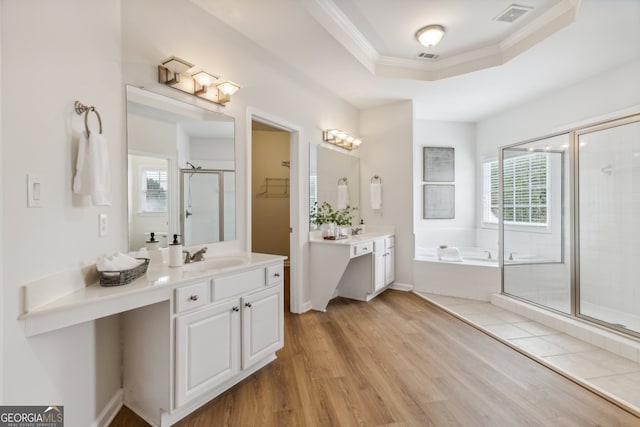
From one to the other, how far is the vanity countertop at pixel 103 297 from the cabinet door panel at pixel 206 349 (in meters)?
0.21

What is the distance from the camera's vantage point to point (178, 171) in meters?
2.15

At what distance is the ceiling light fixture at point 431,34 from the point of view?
2841 mm

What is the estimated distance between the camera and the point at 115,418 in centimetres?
169

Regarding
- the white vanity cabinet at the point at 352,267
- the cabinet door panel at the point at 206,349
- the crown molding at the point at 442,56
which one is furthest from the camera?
the white vanity cabinet at the point at 352,267

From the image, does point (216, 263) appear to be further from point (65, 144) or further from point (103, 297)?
point (65, 144)

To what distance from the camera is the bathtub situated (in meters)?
3.75

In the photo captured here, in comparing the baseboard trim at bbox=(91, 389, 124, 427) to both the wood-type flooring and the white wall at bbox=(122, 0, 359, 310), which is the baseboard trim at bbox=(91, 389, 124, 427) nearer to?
the wood-type flooring

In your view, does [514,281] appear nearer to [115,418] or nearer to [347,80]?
[347,80]

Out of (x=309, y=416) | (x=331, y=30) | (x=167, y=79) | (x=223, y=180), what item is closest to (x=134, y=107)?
(x=167, y=79)

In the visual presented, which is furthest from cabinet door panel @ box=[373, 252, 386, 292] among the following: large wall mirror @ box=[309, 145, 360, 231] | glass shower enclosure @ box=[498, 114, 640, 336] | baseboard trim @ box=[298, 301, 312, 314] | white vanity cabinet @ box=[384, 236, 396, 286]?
glass shower enclosure @ box=[498, 114, 640, 336]

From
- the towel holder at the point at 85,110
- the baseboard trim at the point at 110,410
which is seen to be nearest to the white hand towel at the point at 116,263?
the towel holder at the point at 85,110

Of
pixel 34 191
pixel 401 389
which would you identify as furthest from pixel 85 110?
pixel 401 389

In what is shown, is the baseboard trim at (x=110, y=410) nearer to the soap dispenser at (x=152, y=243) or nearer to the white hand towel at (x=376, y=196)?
the soap dispenser at (x=152, y=243)

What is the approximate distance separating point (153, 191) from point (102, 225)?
1.39 ft
